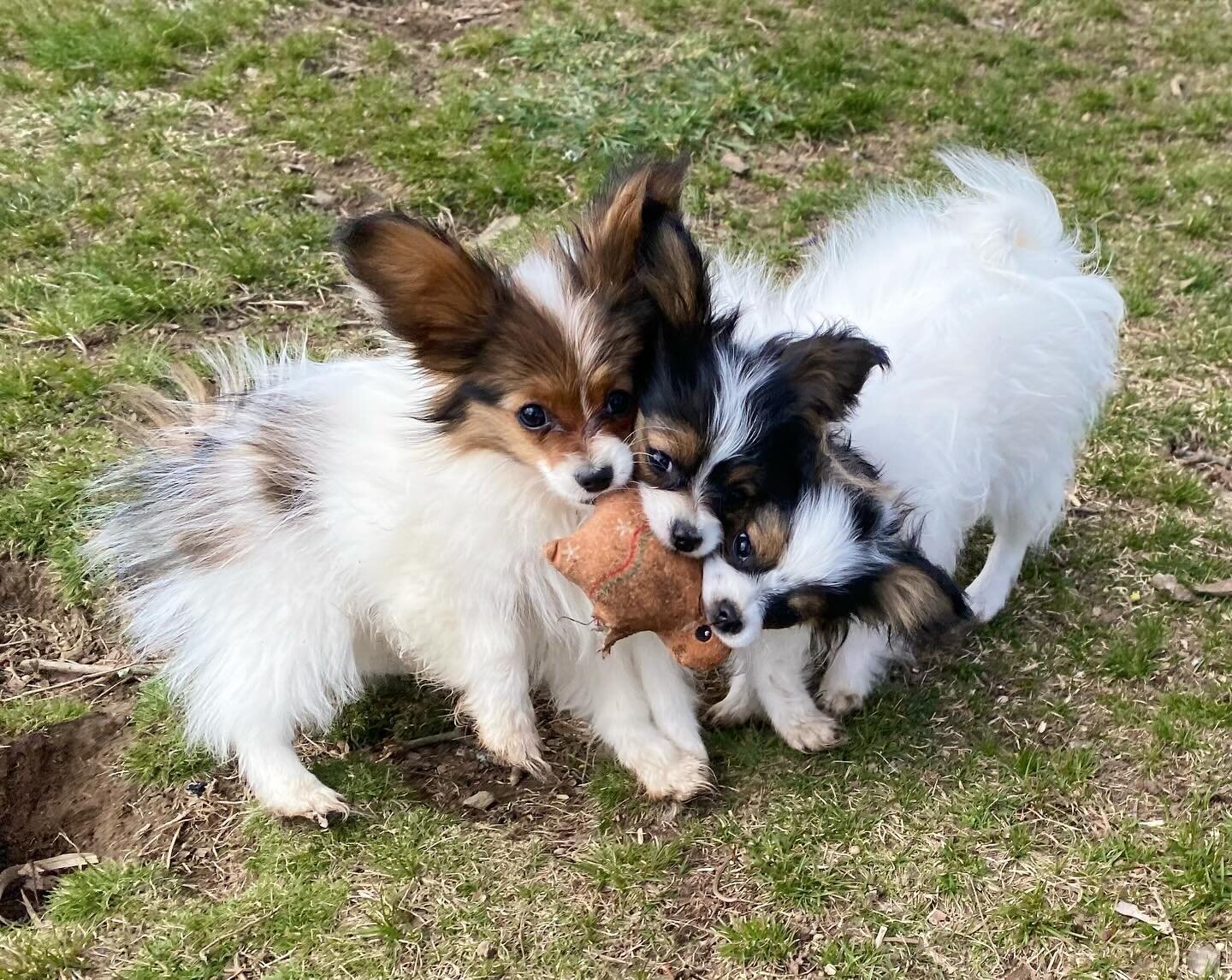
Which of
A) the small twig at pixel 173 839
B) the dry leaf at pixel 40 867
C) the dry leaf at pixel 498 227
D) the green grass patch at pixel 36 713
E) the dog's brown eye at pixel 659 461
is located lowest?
the small twig at pixel 173 839

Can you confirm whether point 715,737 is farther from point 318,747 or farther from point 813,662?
point 318,747

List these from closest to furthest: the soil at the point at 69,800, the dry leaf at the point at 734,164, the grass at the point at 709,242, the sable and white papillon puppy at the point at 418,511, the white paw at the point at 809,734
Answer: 1. the sable and white papillon puppy at the point at 418,511
2. the grass at the point at 709,242
3. the soil at the point at 69,800
4. the white paw at the point at 809,734
5. the dry leaf at the point at 734,164

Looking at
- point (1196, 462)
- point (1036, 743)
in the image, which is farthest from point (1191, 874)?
point (1196, 462)

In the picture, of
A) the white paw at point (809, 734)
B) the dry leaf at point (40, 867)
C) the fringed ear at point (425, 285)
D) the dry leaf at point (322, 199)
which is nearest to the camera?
the fringed ear at point (425, 285)

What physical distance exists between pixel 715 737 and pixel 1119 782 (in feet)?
3.98

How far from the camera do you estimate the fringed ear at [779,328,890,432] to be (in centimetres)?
249

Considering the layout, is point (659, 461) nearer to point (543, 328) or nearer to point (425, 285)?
point (543, 328)

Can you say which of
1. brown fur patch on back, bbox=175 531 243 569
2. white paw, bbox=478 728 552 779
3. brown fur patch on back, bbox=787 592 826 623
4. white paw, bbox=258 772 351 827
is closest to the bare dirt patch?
white paw, bbox=258 772 351 827

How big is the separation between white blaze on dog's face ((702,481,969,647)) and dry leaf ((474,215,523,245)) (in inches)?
121

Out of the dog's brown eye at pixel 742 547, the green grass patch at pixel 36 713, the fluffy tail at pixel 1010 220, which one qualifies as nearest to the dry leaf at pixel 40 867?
the green grass patch at pixel 36 713

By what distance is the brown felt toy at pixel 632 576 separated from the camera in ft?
8.21

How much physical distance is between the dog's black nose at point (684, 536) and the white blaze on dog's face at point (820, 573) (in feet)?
0.27

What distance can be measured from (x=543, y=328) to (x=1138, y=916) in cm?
220

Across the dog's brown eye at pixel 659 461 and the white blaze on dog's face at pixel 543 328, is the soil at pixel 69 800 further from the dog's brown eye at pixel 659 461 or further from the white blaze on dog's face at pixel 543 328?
the dog's brown eye at pixel 659 461
